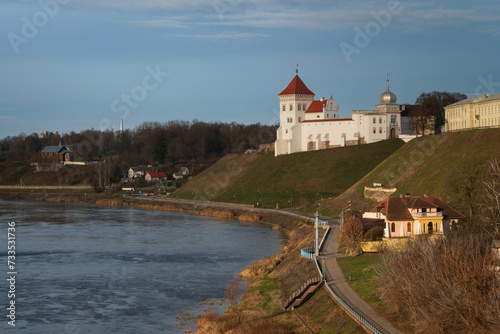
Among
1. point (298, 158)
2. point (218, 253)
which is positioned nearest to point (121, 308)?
point (218, 253)

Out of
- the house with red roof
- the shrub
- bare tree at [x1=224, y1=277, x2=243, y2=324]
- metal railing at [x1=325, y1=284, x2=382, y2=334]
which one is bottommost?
bare tree at [x1=224, y1=277, x2=243, y2=324]

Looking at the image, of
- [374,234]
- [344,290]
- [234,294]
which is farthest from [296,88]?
[344,290]

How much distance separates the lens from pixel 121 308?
4097cm

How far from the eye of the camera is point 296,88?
115312 millimetres

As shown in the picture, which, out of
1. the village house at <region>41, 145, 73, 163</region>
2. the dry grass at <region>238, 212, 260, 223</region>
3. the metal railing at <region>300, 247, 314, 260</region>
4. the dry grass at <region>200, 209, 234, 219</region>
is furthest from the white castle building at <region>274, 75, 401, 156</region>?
the village house at <region>41, 145, 73, 163</region>

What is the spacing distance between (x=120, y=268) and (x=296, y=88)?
68080 mm

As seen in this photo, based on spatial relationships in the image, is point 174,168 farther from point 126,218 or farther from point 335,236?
point 335,236

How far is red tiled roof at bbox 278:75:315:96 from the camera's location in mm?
115188

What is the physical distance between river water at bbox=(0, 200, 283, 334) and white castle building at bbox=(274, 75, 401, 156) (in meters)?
27.1

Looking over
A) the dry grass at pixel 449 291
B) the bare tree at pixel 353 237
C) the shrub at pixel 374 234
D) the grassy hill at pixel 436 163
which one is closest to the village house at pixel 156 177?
the grassy hill at pixel 436 163

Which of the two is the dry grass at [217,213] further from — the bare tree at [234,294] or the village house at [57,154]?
the village house at [57,154]

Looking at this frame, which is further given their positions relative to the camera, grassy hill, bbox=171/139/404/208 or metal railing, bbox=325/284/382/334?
grassy hill, bbox=171/139/404/208

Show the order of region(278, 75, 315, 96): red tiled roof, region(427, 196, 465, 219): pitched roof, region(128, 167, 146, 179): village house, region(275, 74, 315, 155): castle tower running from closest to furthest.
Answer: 1. region(427, 196, 465, 219): pitched roof
2. region(275, 74, 315, 155): castle tower
3. region(278, 75, 315, 96): red tiled roof
4. region(128, 167, 146, 179): village house

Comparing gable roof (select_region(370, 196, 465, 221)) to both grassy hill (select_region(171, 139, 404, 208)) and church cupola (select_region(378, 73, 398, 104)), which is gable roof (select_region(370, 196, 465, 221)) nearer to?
grassy hill (select_region(171, 139, 404, 208))
